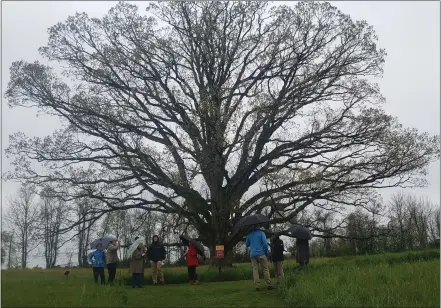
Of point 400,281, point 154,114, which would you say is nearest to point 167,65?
point 154,114

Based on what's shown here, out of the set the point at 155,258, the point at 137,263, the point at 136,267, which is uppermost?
the point at 155,258

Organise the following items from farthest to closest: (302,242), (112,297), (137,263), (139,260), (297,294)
→ 1. (302,242)
2. (139,260)
3. (137,263)
4. (297,294)
5. (112,297)

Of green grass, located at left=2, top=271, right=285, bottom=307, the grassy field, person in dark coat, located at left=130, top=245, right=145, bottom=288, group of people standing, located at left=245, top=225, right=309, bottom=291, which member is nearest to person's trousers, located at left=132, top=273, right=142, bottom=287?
Answer: person in dark coat, located at left=130, top=245, right=145, bottom=288

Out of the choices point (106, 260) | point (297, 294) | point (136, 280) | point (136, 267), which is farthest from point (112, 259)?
point (297, 294)

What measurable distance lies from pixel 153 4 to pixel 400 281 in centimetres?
2009

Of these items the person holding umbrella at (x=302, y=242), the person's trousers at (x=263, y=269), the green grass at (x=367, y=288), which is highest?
the person holding umbrella at (x=302, y=242)

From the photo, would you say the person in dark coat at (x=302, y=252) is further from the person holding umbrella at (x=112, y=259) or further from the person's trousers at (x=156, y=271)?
the person holding umbrella at (x=112, y=259)

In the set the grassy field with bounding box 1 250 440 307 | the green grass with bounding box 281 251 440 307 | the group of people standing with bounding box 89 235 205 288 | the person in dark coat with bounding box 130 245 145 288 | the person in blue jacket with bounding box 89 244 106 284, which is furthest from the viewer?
the person in blue jacket with bounding box 89 244 106 284

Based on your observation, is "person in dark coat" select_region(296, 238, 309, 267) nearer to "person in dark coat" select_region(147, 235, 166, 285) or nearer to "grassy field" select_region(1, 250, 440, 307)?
"grassy field" select_region(1, 250, 440, 307)

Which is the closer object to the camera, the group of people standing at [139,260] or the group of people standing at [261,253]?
the group of people standing at [261,253]

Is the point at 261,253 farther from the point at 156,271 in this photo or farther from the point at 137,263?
the point at 156,271

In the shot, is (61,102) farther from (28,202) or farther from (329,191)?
(28,202)

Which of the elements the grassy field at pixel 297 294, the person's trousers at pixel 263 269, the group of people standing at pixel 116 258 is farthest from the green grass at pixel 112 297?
the group of people standing at pixel 116 258

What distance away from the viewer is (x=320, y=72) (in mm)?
23484
